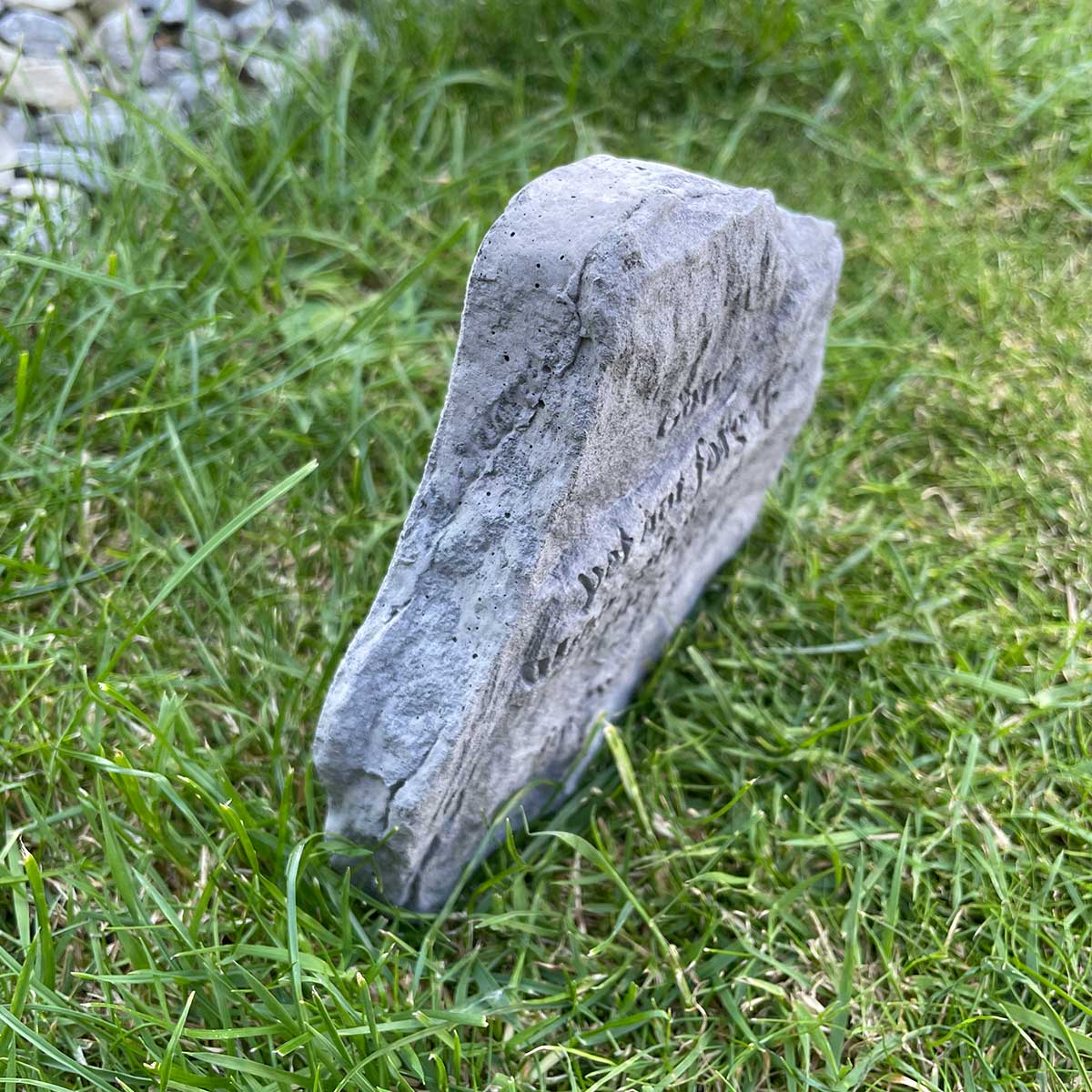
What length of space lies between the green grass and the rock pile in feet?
0.32

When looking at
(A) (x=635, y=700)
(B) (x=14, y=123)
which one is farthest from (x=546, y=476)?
(B) (x=14, y=123)

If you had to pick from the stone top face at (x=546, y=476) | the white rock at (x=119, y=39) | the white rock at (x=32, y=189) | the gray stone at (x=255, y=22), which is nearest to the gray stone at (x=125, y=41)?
the white rock at (x=119, y=39)

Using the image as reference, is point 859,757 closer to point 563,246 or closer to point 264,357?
point 563,246

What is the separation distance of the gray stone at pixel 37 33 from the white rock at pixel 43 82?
0.08 ft

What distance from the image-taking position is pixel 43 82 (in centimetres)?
204

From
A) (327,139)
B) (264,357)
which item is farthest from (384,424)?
(327,139)

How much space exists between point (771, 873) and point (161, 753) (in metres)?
0.85

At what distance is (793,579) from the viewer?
73.2 inches

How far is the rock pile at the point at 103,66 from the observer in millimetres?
1978

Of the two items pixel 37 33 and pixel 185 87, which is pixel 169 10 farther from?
pixel 37 33

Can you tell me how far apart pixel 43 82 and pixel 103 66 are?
146 millimetres

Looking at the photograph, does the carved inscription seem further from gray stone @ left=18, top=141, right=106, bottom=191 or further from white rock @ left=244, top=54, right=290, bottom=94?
white rock @ left=244, top=54, right=290, bottom=94

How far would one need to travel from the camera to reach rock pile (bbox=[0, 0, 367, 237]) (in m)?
1.98

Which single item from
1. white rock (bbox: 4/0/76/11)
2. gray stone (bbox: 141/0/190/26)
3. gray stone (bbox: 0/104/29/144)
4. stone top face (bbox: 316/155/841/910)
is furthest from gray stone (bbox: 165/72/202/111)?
stone top face (bbox: 316/155/841/910)
